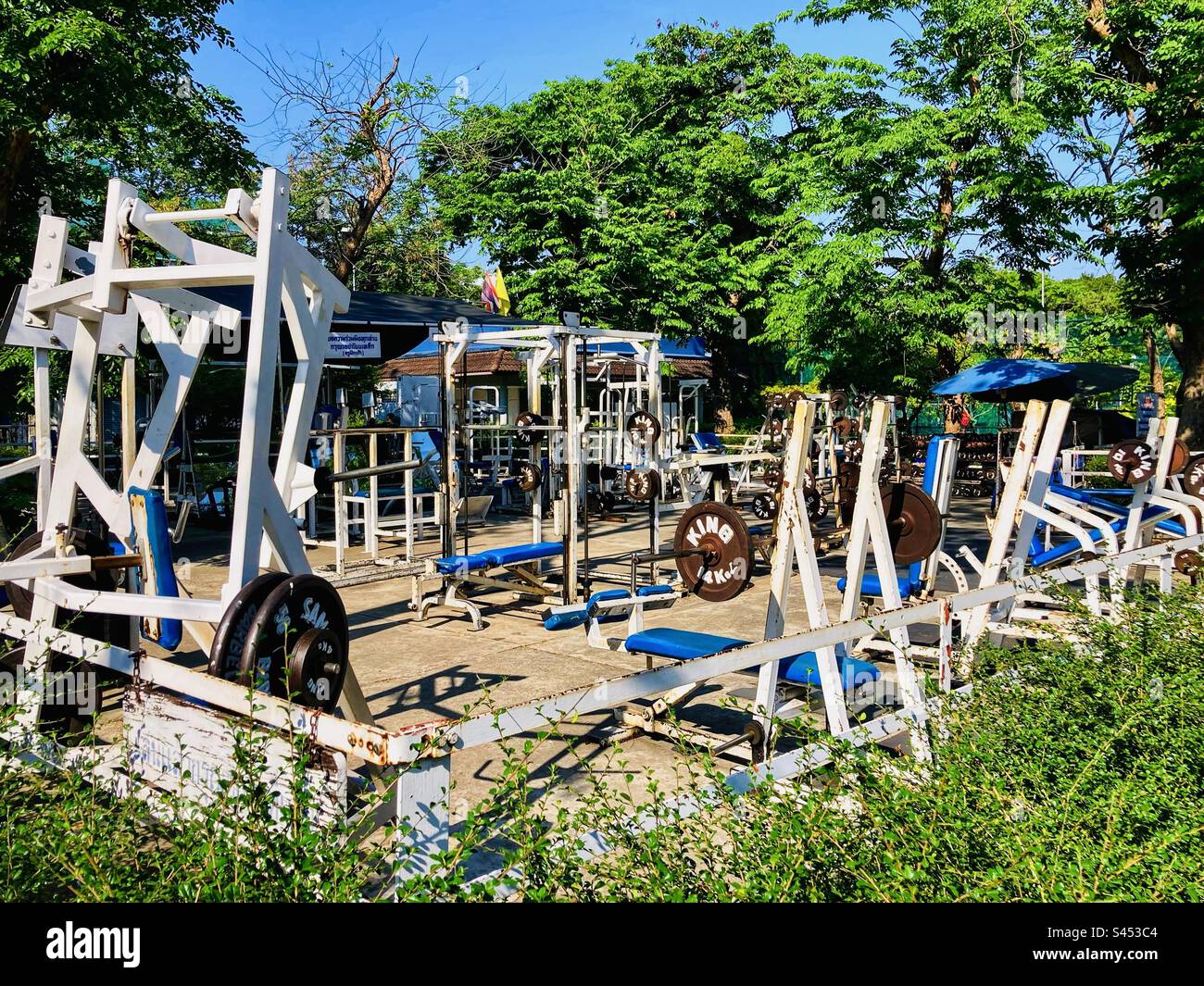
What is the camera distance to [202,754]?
285 cm

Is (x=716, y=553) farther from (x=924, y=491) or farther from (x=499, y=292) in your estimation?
(x=499, y=292)

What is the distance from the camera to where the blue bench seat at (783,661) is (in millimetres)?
4461

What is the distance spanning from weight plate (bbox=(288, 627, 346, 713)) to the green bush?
15.3 inches

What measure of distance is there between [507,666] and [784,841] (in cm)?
419

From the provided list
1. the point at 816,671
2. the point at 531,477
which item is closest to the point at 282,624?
the point at 816,671

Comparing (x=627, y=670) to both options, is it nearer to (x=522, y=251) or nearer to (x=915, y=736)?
(x=915, y=736)

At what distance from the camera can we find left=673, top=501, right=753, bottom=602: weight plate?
5074mm

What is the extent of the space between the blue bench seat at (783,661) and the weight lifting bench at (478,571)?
9.47 ft

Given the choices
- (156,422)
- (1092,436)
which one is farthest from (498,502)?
(156,422)

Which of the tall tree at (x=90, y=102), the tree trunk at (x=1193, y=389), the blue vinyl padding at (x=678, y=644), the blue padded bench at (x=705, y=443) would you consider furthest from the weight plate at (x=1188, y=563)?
the tall tree at (x=90, y=102)

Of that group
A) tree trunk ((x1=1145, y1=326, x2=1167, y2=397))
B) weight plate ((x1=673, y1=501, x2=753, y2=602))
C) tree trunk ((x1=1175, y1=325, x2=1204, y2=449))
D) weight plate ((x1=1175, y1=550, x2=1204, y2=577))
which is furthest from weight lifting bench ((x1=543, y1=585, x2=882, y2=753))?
tree trunk ((x1=1145, y1=326, x2=1167, y2=397))

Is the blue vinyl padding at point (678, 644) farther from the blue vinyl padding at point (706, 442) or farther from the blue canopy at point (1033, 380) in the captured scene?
the blue canopy at point (1033, 380)

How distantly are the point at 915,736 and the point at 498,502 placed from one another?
12915mm
